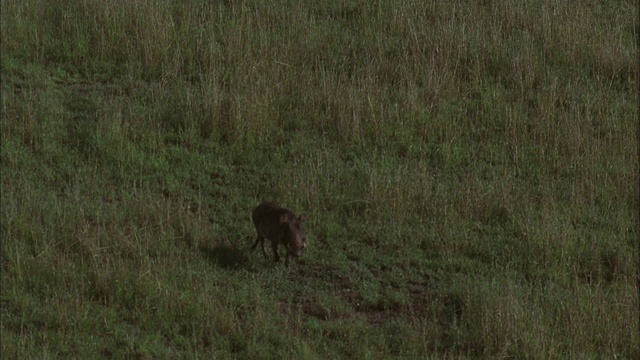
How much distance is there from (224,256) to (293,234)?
695 millimetres

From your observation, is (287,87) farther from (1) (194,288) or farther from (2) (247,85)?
(1) (194,288)

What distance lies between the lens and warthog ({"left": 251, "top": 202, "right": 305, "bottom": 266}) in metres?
10.9

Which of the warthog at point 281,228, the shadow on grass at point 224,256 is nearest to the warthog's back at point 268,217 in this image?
the warthog at point 281,228

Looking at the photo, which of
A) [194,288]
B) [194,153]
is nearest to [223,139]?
[194,153]

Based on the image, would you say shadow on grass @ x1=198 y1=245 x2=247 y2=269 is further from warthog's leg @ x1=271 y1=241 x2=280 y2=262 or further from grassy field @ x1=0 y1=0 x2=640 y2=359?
warthog's leg @ x1=271 y1=241 x2=280 y2=262

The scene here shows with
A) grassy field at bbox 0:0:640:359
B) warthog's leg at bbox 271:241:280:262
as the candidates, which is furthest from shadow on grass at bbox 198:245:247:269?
warthog's leg at bbox 271:241:280:262

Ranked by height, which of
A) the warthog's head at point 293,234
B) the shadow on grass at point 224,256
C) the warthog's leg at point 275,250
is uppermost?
the warthog's head at point 293,234

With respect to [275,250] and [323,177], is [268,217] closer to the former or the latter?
[275,250]

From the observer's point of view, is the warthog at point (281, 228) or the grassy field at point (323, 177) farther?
the warthog at point (281, 228)

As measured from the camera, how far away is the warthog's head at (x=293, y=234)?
10922mm

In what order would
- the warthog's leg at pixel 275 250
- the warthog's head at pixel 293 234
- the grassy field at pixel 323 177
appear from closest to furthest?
the grassy field at pixel 323 177 → the warthog's head at pixel 293 234 → the warthog's leg at pixel 275 250

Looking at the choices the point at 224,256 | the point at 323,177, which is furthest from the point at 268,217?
the point at 323,177

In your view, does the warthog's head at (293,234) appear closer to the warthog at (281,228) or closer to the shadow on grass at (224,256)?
the warthog at (281,228)

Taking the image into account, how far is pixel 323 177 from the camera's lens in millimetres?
12539
